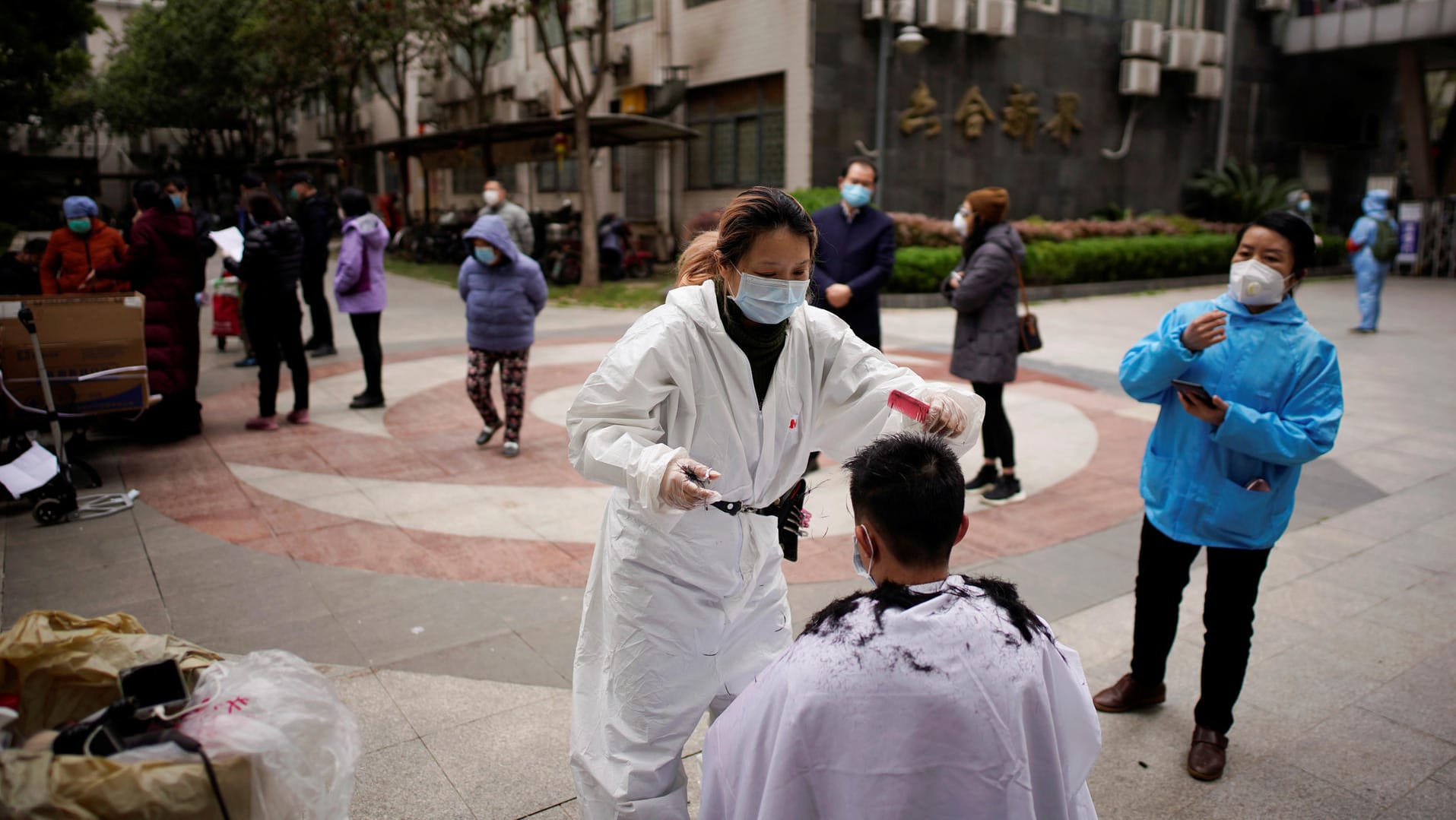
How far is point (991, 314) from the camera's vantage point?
5789 mm

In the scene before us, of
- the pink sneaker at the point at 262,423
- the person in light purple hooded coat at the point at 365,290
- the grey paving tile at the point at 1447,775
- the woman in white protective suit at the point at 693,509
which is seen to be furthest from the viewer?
the person in light purple hooded coat at the point at 365,290

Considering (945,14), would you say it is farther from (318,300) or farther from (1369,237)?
(318,300)

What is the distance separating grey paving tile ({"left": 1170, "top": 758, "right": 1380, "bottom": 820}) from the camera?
9.37 feet

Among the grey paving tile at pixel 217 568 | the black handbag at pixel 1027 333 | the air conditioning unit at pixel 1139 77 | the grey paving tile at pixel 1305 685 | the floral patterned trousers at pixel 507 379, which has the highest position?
the air conditioning unit at pixel 1139 77

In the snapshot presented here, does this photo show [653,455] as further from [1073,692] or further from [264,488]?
[264,488]

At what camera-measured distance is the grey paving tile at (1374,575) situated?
181 inches

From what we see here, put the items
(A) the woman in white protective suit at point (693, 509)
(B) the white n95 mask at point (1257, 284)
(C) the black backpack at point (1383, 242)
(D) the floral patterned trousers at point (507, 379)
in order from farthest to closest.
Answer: (C) the black backpack at point (1383, 242) → (D) the floral patterned trousers at point (507, 379) → (B) the white n95 mask at point (1257, 284) → (A) the woman in white protective suit at point (693, 509)

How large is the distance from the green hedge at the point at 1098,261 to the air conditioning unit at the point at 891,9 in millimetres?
4206

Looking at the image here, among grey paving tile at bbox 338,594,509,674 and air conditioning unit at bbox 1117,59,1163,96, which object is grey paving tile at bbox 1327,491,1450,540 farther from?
air conditioning unit at bbox 1117,59,1163,96

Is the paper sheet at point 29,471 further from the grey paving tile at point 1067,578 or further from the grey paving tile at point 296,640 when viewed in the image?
the grey paving tile at point 1067,578

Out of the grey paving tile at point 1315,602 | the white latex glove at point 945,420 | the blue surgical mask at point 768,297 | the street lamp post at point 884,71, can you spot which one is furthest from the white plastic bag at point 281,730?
the street lamp post at point 884,71

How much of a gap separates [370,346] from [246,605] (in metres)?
4.19

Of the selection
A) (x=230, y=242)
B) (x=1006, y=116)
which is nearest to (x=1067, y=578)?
(x=230, y=242)

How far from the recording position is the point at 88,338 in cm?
571
